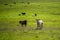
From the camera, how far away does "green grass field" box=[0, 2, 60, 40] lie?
1.41m

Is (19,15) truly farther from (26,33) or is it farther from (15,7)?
(26,33)

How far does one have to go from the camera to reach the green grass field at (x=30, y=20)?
55.7 inches

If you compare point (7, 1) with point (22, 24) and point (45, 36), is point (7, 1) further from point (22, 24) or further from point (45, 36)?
point (45, 36)

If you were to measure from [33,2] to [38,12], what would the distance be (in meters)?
0.14

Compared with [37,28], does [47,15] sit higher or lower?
higher

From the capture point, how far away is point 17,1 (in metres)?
1.45

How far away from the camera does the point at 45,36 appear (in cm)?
141

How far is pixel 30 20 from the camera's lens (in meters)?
1.43

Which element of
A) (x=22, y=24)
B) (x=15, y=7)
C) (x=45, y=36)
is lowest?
(x=45, y=36)

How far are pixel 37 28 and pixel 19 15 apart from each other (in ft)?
0.92

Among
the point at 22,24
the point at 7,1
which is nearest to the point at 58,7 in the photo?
the point at 22,24

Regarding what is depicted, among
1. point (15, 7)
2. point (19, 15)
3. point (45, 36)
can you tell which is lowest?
point (45, 36)

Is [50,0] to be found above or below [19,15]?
above

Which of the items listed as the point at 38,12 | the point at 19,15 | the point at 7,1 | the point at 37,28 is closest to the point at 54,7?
the point at 38,12
